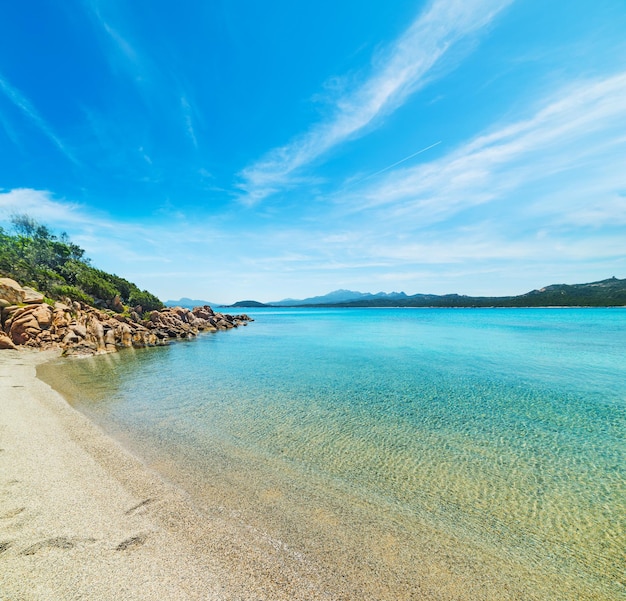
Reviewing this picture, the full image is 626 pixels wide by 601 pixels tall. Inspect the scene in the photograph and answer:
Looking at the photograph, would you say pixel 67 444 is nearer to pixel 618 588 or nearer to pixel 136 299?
pixel 618 588

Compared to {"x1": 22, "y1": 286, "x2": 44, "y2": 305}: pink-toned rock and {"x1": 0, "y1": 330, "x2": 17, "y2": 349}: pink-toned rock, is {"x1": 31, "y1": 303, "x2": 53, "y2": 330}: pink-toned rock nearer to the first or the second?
{"x1": 22, "y1": 286, "x2": 44, "y2": 305}: pink-toned rock

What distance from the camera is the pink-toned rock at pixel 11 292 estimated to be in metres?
26.0

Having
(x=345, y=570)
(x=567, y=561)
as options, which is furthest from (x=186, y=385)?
(x=567, y=561)

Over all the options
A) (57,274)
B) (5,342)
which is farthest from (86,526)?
(57,274)

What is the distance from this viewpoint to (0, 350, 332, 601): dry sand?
13.1 feet

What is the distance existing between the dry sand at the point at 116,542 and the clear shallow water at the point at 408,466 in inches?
20.0

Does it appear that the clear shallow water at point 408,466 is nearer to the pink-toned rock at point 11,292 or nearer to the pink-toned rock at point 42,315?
the pink-toned rock at point 42,315

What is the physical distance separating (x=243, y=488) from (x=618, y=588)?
6.90 m

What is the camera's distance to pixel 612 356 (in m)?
24.9

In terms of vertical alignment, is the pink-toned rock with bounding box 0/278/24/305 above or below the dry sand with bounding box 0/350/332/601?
above

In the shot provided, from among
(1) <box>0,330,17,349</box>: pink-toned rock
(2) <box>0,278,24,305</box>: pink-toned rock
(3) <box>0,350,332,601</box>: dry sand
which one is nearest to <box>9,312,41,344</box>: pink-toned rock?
(1) <box>0,330,17,349</box>: pink-toned rock

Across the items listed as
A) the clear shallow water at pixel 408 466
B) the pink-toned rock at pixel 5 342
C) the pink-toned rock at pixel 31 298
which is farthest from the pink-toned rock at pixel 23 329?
the clear shallow water at pixel 408 466

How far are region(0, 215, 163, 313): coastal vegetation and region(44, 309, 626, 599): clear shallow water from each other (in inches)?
1023

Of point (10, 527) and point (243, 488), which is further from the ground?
point (10, 527)
